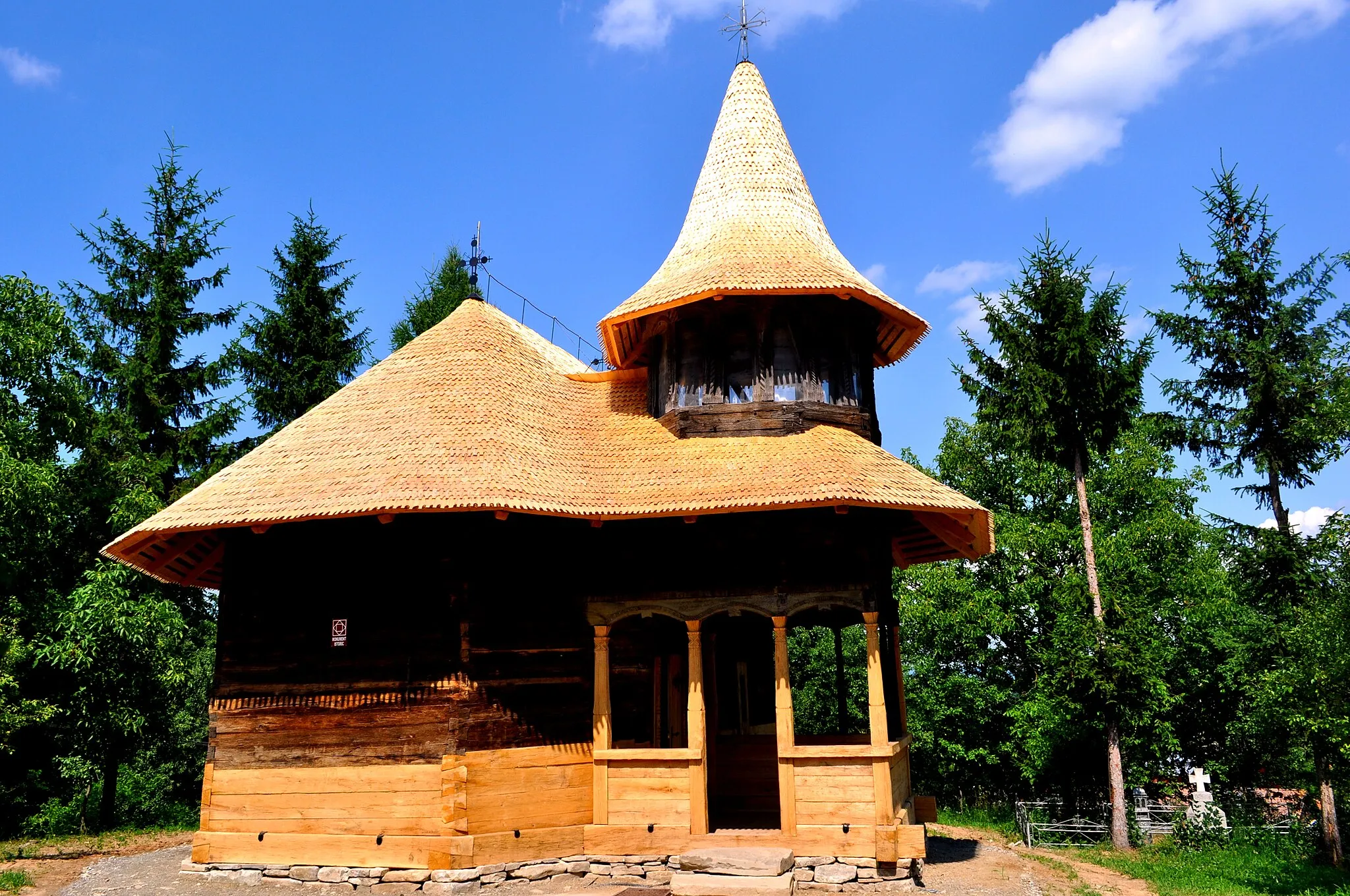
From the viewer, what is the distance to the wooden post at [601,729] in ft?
42.9

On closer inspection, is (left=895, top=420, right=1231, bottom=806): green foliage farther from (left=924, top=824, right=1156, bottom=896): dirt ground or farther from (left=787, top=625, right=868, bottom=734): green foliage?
(left=924, top=824, right=1156, bottom=896): dirt ground

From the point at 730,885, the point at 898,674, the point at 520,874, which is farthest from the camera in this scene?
the point at 898,674

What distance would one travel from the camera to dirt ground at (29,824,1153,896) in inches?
482

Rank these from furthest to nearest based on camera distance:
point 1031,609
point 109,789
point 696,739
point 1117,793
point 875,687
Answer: point 1031,609, point 109,789, point 1117,793, point 696,739, point 875,687

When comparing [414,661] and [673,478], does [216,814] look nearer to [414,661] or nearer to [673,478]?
[414,661]

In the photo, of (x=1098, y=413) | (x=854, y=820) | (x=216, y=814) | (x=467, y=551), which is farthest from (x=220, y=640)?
(x=1098, y=413)

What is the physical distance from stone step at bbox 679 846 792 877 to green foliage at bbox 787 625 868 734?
23576 millimetres

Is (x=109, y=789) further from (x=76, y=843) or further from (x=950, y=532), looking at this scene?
(x=950, y=532)

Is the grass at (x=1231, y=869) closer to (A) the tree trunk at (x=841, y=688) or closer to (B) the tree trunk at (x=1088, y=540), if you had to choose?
(B) the tree trunk at (x=1088, y=540)

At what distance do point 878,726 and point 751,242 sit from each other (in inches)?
350

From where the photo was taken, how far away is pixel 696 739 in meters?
13.1

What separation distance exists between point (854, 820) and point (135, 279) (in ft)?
72.4

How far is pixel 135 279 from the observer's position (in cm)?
2395

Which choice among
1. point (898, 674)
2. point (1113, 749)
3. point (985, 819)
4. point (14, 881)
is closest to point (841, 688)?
point (898, 674)
